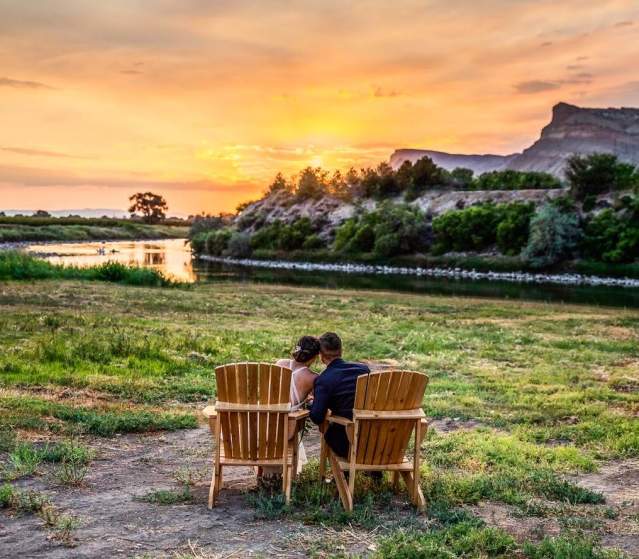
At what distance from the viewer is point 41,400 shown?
1103 cm

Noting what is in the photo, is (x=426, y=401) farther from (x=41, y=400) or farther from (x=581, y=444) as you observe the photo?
(x=41, y=400)

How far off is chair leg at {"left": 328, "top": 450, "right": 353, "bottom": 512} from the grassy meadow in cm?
15

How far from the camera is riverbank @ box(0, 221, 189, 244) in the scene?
12423cm

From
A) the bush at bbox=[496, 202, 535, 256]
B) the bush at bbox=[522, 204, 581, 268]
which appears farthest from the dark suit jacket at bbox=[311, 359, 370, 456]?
the bush at bbox=[496, 202, 535, 256]

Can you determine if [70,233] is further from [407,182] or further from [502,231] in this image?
[502,231]

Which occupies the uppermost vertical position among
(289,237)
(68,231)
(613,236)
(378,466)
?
(68,231)

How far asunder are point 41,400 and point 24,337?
6.53 metres

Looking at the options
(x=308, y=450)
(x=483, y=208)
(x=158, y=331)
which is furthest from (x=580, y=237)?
(x=308, y=450)

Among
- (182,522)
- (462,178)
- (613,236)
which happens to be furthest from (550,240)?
(182,522)

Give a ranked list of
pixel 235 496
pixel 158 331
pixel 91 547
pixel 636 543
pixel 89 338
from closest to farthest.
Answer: pixel 91 547 → pixel 636 543 → pixel 235 496 → pixel 89 338 → pixel 158 331

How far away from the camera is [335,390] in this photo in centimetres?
718

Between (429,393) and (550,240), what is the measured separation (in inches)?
2709

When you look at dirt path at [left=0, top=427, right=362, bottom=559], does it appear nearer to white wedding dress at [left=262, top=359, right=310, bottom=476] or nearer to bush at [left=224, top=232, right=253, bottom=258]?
white wedding dress at [left=262, top=359, right=310, bottom=476]

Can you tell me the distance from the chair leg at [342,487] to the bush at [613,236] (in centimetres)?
7353
